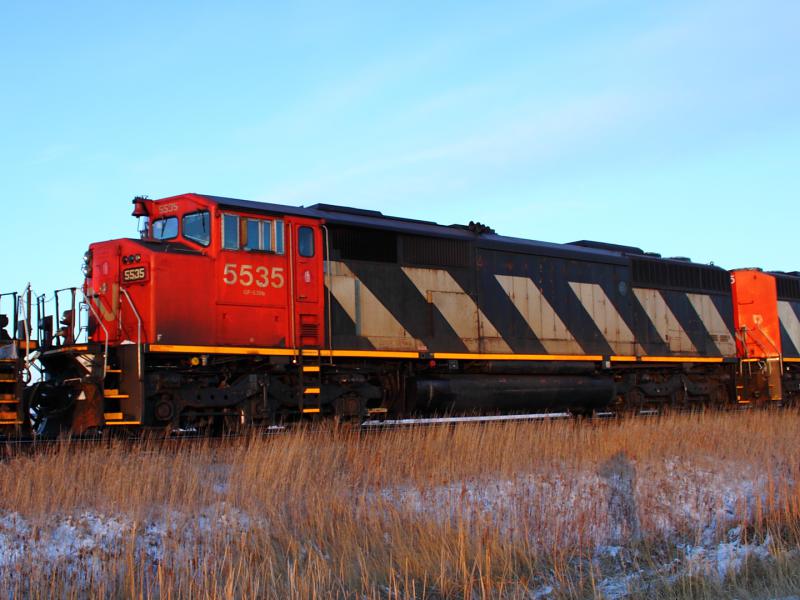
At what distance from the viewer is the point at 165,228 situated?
43.8 feet

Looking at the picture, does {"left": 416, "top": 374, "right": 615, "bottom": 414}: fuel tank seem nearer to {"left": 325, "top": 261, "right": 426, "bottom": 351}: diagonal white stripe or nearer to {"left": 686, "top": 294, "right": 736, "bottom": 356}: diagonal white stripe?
{"left": 325, "top": 261, "right": 426, "bottom": 351}: diagonal white stripe

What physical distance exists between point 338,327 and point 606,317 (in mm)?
7108

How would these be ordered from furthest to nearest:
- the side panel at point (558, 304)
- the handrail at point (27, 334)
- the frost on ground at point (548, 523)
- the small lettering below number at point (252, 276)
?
1. the side panel at point (558, 304)
2. the small lettering below number at point (252, 276)
3. the handrail at point (27, 334)
4. the frost on ground at point (548, 523)

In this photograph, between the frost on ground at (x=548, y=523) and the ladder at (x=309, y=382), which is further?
the ladder at (x=309, y=382)

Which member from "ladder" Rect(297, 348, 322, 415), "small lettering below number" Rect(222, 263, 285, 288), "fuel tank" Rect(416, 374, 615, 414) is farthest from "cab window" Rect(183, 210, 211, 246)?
"fuel tank" Rect(416, 374, 615, 414)

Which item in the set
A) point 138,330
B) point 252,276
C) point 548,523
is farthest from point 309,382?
point 548,523

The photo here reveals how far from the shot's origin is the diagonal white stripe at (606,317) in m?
17.8

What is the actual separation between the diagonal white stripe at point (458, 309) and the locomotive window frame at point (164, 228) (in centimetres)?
405

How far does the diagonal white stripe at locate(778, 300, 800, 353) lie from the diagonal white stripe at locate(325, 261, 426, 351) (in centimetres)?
1263

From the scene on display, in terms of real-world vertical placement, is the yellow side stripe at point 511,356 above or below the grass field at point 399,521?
above

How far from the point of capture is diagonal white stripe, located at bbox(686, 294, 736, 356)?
2041 centimetres

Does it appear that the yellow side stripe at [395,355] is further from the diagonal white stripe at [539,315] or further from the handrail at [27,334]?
the handrail at [27,334]

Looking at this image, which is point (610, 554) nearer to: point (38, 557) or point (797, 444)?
point (38, 557)

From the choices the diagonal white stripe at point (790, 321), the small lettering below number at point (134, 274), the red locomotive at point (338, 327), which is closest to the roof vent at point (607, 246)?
the red locomotive at point (338, 327)
